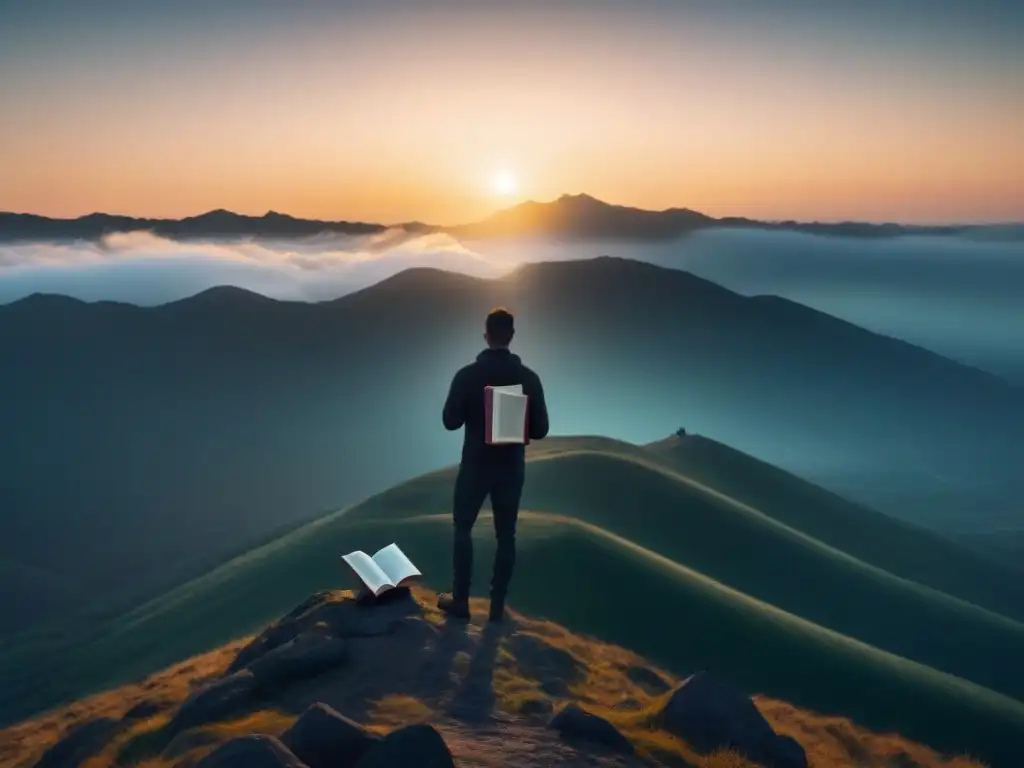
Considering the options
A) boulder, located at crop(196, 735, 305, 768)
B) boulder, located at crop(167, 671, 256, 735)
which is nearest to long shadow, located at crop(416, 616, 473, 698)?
boulder, located at crop(167, 671, 256, 735)

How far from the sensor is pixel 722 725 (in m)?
12.0

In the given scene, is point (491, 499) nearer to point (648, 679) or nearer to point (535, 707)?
point (535, 707)

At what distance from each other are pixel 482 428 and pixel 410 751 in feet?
16.4

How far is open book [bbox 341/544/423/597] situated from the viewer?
1432 cm

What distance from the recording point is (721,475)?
244ft

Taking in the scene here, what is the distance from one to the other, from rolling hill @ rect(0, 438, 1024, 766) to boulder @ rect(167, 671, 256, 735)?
9255 millimetres

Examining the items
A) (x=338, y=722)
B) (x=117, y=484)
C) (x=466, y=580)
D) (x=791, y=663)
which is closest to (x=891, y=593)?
(x=791, y=663)

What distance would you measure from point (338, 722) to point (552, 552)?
53.2 feet

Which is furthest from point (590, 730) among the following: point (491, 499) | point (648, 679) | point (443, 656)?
point (648, 679)

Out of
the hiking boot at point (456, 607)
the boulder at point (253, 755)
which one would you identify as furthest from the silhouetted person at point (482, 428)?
the boulder at point (253, 755)

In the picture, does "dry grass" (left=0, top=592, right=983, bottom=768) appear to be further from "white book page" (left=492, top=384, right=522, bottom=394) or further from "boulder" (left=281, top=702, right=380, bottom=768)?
"white book page" (left=492, top=384, right=522, bottom=394)

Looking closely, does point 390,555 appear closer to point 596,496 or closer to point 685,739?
point 685,739

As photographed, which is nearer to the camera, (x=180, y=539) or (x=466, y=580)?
(x=466, y=580)

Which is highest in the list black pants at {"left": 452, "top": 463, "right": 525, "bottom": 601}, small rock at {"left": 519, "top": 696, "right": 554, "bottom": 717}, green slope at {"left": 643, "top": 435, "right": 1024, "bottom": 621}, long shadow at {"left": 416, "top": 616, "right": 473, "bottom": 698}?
black pants at {"left": 452, "top": 463, "right": 525, "bottom": 601}
